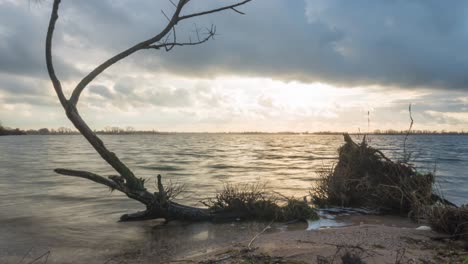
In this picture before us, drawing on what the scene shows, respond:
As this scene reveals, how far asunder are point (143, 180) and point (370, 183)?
7.06 metres

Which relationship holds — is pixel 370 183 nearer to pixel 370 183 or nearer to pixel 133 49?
pixel 370 183

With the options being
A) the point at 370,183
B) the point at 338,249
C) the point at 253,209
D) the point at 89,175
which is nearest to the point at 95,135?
the point at 89,175

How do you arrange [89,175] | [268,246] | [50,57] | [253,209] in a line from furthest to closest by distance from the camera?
[253,209] → [89,175] → [50,57] → [268,246]

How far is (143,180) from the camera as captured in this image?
8.92 m

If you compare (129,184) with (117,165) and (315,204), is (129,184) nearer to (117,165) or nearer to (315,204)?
(117,165)

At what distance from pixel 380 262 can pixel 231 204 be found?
5552 mm

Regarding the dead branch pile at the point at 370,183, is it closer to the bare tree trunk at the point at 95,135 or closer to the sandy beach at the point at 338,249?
the sandy beach at the point at 338,249

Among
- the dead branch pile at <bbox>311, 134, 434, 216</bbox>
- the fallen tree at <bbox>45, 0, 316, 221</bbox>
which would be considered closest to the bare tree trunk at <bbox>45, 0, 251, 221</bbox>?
the fallen tree at <bbox>45, 0, 316, 221</bbox>

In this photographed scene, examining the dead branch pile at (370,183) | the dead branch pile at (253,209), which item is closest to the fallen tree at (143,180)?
the dead branch pile at (253,209)

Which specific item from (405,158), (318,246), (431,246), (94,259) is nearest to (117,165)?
(94,259)

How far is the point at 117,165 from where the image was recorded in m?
8.39

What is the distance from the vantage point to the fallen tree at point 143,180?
25.8 feet

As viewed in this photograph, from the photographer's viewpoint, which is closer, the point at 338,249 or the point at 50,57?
the point at 338,249

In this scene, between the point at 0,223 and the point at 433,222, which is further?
the point at 0,223
